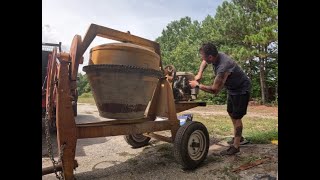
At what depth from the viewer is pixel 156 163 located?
14.0 feet

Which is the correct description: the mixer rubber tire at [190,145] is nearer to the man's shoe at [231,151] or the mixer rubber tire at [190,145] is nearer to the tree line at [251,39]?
the man's shoe at [231,151]

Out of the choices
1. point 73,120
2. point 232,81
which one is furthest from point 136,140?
point 73,120

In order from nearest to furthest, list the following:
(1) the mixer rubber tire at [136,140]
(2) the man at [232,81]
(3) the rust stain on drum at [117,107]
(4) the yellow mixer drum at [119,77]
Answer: (4) the yellow mixer drum at [119,77]
(3) the rust stain on drum at [117,107]
(2) the man at [232,81]
(1) the mixer rubber tire at [136,140]

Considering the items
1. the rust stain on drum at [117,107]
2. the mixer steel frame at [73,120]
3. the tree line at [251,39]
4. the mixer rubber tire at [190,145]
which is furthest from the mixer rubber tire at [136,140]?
the tree line at [251,39]

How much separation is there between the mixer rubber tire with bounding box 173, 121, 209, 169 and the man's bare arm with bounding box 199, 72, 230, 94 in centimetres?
57

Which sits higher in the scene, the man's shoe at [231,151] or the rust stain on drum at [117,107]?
the rust stain on drum at [117,107]

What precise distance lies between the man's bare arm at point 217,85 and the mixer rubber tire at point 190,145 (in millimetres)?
569

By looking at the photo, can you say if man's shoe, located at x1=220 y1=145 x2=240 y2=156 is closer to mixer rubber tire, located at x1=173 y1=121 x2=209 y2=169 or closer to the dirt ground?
the dirt ground

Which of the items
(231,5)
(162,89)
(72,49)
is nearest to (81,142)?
(162,89)

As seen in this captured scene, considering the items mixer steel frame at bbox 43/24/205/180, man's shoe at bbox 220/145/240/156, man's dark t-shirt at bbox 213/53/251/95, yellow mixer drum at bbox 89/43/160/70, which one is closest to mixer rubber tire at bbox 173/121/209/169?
mixer steel frame at bbox 43/24/205/180

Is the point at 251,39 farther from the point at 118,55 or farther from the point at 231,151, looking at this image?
the point at 118,55

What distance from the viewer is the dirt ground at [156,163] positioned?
3643 mm
